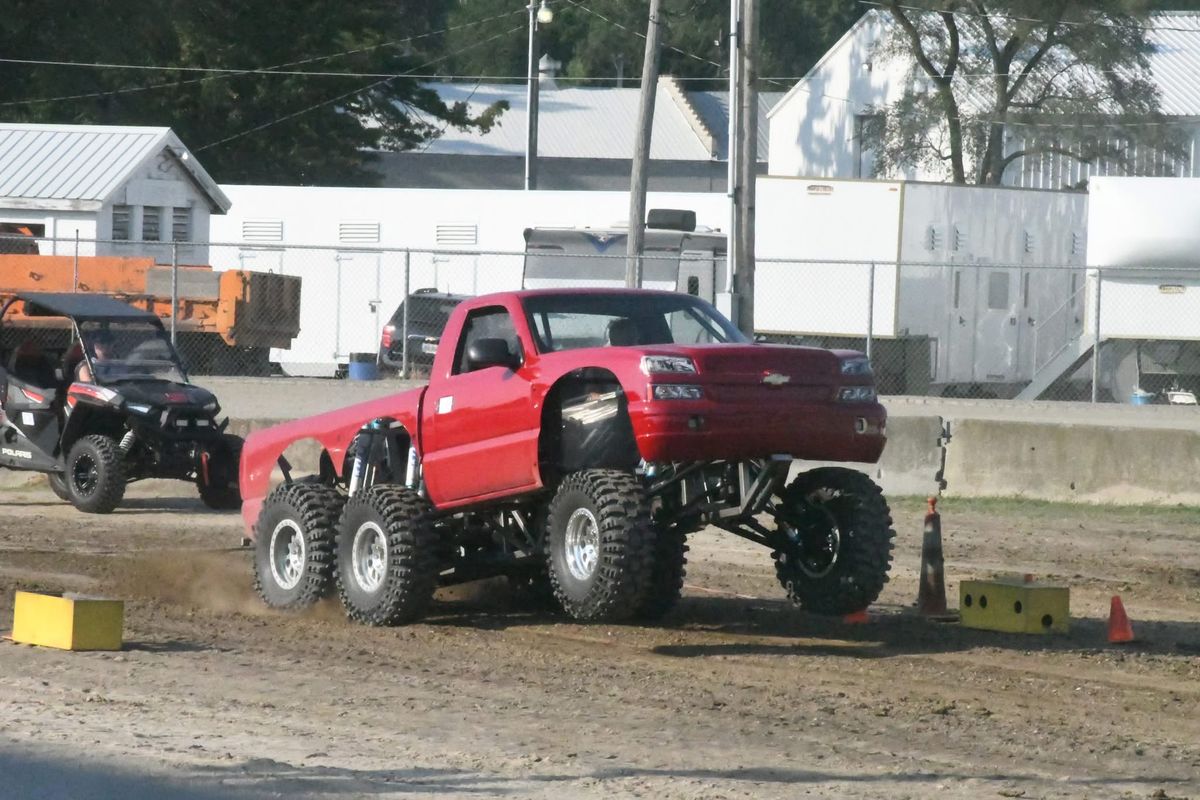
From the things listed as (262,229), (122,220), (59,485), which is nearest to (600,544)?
(59,485)

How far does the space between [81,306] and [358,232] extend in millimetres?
19317

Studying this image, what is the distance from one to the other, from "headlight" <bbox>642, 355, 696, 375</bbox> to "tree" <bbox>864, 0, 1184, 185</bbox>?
135ft

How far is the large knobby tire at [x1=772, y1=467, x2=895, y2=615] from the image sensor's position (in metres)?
10.9

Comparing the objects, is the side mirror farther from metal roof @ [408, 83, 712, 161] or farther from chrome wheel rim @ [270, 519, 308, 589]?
metal roof @ [408, 83, 712, 161]

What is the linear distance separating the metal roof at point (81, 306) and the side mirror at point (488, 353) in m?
8.92

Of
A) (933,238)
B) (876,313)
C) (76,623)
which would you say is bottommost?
(76,623)

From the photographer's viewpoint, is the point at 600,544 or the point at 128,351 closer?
the point at 600,544

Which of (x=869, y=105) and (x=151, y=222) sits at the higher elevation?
(x=869, y=105)

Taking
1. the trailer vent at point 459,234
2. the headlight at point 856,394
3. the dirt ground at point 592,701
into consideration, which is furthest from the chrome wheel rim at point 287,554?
the trailer vent at point 459,234

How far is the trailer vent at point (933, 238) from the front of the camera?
29.9 m

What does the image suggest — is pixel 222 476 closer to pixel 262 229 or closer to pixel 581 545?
pixel 581 545

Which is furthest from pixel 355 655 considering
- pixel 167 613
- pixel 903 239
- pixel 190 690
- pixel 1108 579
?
pixel 903 239

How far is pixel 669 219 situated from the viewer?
94.3ft

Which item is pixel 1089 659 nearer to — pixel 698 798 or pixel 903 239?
pixel 698 798
